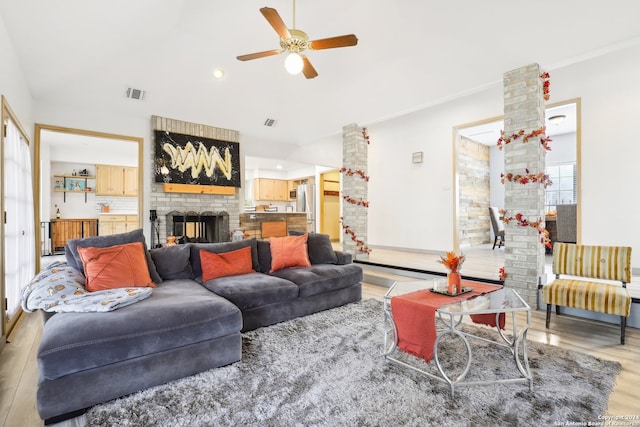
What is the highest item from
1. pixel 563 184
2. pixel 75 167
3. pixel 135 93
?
pixel 135 93

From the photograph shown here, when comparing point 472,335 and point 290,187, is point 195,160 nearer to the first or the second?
point 472,335

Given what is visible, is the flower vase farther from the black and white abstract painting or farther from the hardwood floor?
the black and white abstract painting

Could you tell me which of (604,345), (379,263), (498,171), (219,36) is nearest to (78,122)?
(219,36)

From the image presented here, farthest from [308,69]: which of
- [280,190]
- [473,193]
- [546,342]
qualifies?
[280,190]

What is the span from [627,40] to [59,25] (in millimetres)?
5535

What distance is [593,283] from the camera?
302cm

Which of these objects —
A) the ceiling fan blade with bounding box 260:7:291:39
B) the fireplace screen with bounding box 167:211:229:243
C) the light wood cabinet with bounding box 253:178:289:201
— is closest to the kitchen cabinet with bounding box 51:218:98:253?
the fireplace screen with bounding box 167:211:229:243

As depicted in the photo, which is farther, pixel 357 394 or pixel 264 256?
pixel 264 256

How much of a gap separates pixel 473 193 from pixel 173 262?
659 cm

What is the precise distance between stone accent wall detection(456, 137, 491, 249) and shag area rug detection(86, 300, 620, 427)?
4.90 metres

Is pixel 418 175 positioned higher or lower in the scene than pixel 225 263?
higher

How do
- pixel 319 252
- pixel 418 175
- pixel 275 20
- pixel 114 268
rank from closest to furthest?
pixel 114 268, pixel 275 20, pixel 319 252, pixel 418 175

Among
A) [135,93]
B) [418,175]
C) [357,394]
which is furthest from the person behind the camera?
[418,175]

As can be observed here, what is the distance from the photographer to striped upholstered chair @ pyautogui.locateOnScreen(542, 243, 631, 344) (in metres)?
2.70
